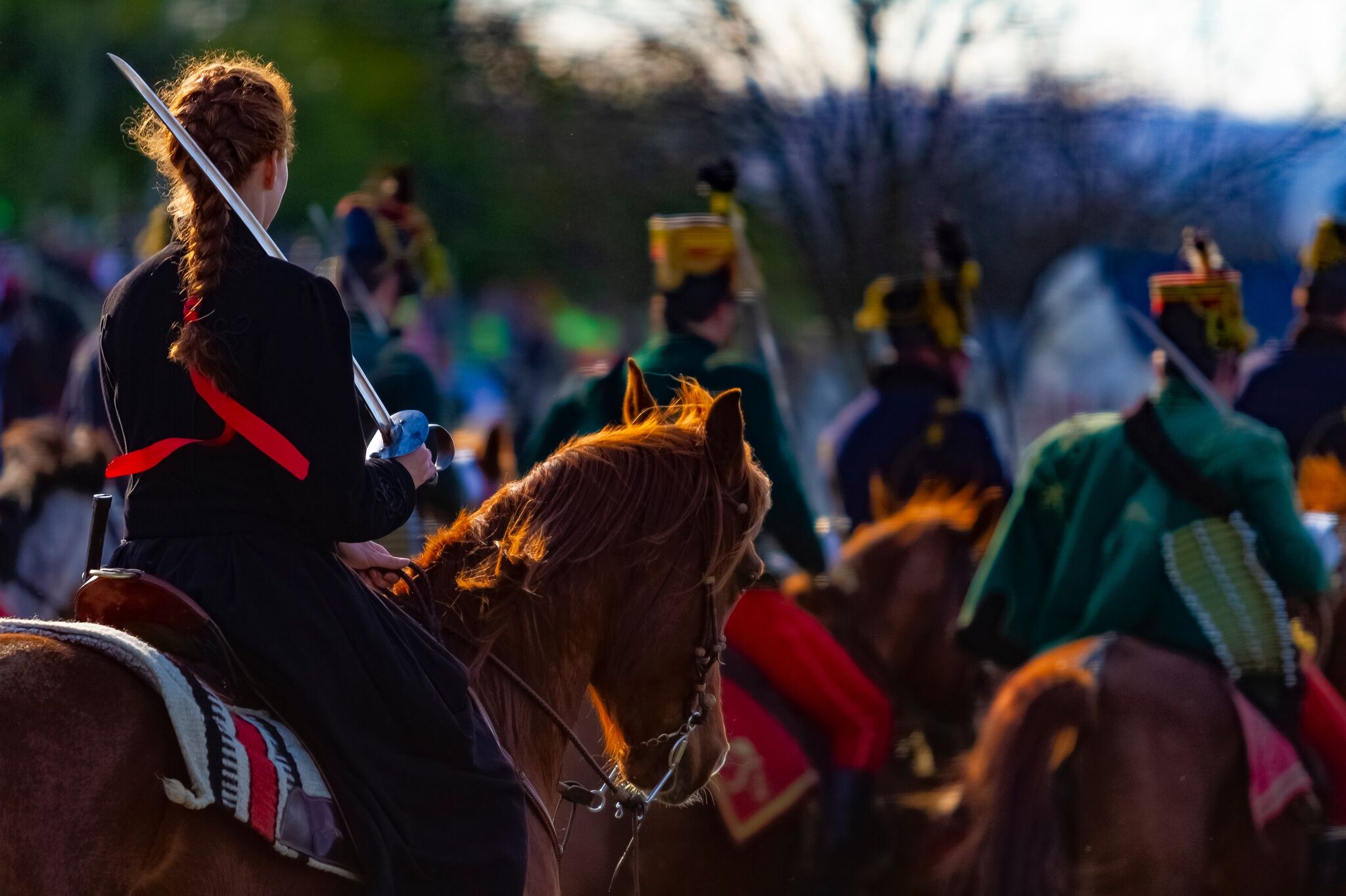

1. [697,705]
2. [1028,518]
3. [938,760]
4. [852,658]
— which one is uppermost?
[697,705]

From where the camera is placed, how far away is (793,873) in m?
5.57

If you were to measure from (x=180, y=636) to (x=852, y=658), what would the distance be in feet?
12.9

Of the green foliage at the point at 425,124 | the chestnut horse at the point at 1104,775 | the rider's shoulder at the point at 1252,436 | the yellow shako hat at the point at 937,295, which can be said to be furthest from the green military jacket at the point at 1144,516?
the green foliage at the point at 425,124

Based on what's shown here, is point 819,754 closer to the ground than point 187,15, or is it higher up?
closer to the ground

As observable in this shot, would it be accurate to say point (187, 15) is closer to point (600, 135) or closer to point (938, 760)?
point (600, 135)

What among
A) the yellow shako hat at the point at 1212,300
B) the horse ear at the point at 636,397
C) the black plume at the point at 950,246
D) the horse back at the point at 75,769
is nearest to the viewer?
the horse back at the point at 75,769

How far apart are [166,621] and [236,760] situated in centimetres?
23

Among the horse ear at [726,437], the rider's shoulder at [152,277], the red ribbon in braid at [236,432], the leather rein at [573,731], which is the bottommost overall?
the leather rein at [573,731]

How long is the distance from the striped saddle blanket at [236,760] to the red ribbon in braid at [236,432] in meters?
0.28

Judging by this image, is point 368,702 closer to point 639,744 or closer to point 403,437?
point 403,437

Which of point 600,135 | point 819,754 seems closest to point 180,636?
point 819,754

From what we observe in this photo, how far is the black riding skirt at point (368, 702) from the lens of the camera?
2.52 metres

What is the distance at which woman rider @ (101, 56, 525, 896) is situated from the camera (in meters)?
2.51

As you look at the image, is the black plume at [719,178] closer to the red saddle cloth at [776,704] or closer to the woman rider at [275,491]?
the red saddle cloth at [776,704]
